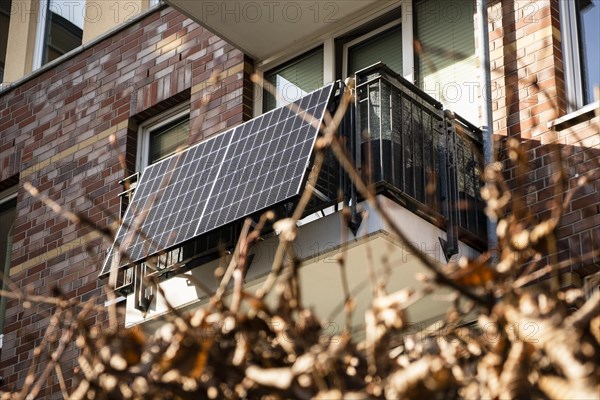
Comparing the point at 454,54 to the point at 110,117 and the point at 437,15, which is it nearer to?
the point at 437,15

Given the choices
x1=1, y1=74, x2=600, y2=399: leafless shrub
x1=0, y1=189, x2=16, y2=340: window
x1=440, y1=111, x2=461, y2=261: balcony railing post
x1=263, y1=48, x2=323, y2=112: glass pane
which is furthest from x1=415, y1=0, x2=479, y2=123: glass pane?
x1=0, y1=189, x2=16, y2=340: window

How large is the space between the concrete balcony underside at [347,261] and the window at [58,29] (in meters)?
5.71

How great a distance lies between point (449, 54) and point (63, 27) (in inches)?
229

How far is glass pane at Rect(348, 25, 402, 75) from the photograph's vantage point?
1042 cm

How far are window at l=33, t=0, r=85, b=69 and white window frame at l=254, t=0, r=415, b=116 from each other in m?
3.42

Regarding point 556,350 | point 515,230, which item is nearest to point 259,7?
point 515,230

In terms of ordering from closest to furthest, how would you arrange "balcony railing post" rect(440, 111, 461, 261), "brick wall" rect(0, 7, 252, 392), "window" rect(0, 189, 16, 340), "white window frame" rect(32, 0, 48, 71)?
"balcony railing post" rect(440, 111, 461, 261)
"brick wall" rect(0, 7, 252, 392)
"window" rect(0, 189, 16, 340)
"white window frame" rect(32, 0, 48, 71)

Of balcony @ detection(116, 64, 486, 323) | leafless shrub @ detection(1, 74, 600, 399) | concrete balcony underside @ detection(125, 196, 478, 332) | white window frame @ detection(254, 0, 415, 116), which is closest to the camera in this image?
leafless shrub @ detection(1, 74, 600, 399)

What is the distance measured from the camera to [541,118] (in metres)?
8.73

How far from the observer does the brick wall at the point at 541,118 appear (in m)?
8.21

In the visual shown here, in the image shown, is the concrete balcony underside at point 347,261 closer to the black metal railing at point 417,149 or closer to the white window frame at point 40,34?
the black metal railing at point 417,149

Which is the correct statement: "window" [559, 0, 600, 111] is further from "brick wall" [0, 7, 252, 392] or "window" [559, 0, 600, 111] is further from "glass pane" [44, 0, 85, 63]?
"glass pane" [44, 0, 85, 63]

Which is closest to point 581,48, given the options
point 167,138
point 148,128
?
point 167,138

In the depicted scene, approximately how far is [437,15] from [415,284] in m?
2.73
